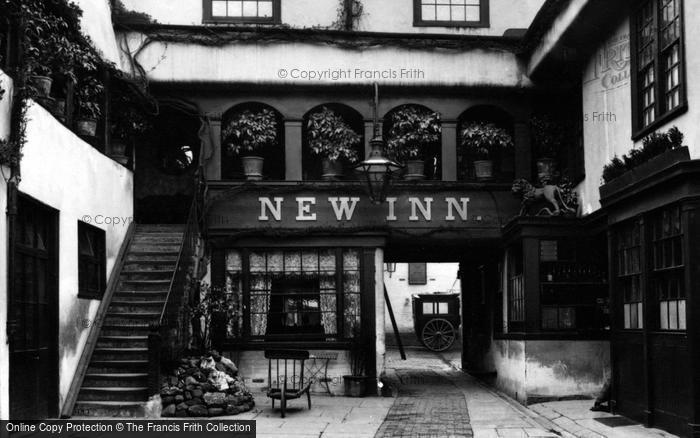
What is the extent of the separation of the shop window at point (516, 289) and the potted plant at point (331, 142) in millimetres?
3440

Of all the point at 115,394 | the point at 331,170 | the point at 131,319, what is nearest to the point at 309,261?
the point at 331,170

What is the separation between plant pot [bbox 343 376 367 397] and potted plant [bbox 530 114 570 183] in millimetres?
4903

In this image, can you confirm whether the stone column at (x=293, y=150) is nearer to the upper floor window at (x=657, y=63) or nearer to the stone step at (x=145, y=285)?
the stone step at (x=145, y=285)

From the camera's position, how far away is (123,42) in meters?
16.9

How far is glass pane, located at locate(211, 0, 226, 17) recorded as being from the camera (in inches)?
711

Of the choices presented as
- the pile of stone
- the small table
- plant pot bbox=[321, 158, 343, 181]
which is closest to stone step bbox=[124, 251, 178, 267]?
the pile of stone

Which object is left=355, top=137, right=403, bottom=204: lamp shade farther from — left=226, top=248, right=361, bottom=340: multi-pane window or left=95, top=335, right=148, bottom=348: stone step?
left=95, top=335, right=148, bottom=348: stone step

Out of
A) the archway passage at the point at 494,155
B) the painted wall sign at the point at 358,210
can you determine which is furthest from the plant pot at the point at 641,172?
the archway passage at the point at 494,155

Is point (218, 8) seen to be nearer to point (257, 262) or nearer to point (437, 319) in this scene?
point (257, 262)

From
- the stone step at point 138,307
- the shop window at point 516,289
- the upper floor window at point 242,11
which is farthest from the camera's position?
the upper floor window at point 242,11

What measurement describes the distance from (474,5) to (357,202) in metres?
4.67

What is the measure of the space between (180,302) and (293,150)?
3.86 m

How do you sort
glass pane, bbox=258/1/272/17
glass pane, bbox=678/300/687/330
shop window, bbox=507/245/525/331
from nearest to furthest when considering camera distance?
glass pane, bbox=678/300/687/330
shop window, bbox=507/245/525/331
glass pane, bbox=258/1/272/17

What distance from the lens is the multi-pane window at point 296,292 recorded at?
55.3ft
